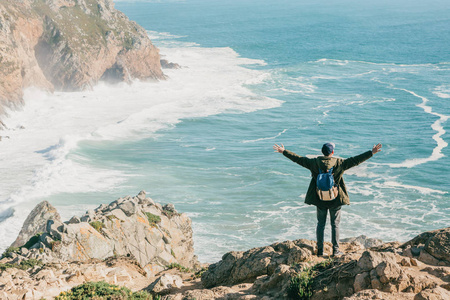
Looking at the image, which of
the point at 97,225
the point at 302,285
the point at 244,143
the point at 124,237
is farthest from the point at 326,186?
the point at 244,143

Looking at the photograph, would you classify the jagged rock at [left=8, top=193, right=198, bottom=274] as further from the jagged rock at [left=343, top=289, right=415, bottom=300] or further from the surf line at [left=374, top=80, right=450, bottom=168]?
the surf line at [left=374, top=80, right=450, bottom=168]

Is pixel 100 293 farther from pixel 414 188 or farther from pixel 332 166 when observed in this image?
pixel 414 188

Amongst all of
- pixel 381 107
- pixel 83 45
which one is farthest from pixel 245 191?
pixel 83 45

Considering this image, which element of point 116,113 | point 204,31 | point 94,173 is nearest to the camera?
point 94,173

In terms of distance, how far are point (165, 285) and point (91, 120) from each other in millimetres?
46216

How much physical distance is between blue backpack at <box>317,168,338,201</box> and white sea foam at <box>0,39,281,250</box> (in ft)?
68.3

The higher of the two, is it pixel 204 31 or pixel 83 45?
pixel 204 31

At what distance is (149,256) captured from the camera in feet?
64.9

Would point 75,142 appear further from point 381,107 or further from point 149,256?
point 381,107

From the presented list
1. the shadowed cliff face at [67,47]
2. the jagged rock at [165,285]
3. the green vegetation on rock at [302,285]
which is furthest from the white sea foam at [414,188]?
the shadowed cliff face at [67,47]

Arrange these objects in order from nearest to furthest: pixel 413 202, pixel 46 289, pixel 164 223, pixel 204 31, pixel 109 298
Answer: pixel 109 298 → pixel 46 289 → pixel 164 223 → pixel 413 202 → pixel 204 31

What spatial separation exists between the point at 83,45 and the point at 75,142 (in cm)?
3267

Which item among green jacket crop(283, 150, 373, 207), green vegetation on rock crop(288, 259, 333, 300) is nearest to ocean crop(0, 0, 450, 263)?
green jacket crop(283, 150, 373, 207)

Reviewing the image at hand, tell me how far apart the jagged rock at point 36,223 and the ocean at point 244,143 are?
96.8 inches
